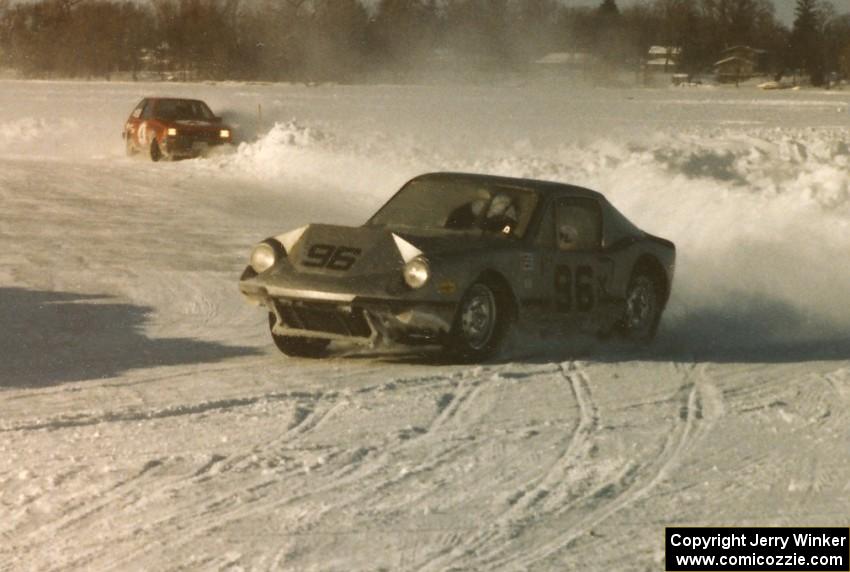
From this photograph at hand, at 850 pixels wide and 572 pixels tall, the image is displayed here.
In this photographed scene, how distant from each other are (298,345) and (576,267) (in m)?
2.08

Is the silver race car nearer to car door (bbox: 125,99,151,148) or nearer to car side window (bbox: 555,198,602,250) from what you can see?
car side window (bbox: 555,198,602,250)

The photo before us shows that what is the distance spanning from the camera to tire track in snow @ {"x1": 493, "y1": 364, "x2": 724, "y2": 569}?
582 centimetres

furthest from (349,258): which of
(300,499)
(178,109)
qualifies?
(178,109)

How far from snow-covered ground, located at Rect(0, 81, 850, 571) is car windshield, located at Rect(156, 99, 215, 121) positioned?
1002 cm

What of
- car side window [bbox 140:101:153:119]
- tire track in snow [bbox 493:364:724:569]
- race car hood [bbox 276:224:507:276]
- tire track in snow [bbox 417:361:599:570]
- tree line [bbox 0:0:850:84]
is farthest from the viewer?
tree line [bbox 0:0:850:84]

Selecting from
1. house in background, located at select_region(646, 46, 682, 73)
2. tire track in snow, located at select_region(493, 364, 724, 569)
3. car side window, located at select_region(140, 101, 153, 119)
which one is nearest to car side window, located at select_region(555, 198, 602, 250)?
tire track in snow, located at select_region(493, 364, 724, 569)

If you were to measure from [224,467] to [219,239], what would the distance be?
12004 millimetres

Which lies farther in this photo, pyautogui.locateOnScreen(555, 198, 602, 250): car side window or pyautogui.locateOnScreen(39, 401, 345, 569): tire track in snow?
pyautogui.locateOnScreen(555, 198, 602, 250): car side window

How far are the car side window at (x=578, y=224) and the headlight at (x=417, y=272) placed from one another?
152 centimetres

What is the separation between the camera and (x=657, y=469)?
7.13m

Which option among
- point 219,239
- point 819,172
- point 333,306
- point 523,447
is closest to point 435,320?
point 333,306

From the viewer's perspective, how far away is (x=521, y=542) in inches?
230

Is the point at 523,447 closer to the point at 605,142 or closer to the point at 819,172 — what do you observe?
the point at 819,172

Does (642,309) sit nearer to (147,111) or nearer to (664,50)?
(147,111)
